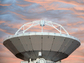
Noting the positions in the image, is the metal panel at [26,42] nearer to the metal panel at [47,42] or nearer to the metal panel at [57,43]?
the metal panel at [47,42]

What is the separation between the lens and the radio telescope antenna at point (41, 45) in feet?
120

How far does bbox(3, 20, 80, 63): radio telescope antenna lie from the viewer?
120 ft

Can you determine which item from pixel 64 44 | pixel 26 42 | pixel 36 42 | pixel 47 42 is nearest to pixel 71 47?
pixel 64 44

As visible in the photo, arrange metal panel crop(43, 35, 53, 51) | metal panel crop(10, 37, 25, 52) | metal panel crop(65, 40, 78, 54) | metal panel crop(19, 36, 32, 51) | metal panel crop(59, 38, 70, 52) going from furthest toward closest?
metal panel crop(65, 40, 78, 54)
metal panel crop(10, 37, 25, 52)
metal panel crop(59, 38, 70, 52)
metal panel crop(19, 36, 32, 51)
metal panel crop(43, 35, 53, 51)

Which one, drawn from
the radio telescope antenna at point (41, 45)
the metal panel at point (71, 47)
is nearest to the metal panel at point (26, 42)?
the radio telescope antenna at point (41, 45)

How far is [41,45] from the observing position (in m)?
37.4

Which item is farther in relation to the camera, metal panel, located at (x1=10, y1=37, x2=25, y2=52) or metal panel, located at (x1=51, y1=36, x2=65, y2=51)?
metal panel, located at (x1=10, y1=37, x2=25, y2=52)

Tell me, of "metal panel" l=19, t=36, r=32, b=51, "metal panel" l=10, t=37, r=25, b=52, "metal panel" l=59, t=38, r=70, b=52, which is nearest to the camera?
"metal panel" l=19, t=36, r=32, b=51

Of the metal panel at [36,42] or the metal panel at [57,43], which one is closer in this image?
the metal panel at [36,42]

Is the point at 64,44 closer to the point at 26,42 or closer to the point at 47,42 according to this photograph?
the point at 47,42

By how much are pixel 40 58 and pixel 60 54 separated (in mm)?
4321

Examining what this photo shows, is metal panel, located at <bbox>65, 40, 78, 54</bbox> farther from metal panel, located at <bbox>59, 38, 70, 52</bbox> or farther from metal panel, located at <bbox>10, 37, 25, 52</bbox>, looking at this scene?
metal panel, located at <bbox>10, 37, 25, 52</bbox>

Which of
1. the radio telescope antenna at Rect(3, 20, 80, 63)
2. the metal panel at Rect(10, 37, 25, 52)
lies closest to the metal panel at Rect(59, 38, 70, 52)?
the radio telescope antenna at Rect(3, 20, 80, 63)

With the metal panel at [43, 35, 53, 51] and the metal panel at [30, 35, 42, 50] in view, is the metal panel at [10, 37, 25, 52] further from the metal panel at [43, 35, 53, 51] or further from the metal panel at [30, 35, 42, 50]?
the metal panel at [43, 35, 53, 51]
